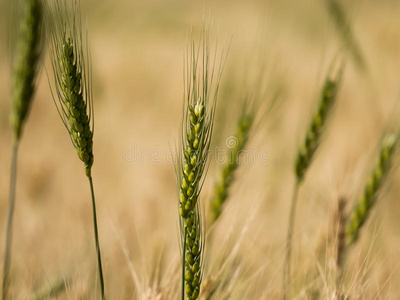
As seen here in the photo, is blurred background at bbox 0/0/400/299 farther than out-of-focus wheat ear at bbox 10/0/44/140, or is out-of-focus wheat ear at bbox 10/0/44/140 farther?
blurred background at bbox 0/0/400/299

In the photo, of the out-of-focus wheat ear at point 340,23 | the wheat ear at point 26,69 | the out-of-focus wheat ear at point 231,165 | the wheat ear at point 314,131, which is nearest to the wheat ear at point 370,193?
the wheat ear at point 314,131

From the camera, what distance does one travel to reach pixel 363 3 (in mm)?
3141

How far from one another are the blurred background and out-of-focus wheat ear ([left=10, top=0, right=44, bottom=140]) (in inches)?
14.9

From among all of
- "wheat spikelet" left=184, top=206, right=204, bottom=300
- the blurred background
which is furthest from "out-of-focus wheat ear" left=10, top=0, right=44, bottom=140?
"wheat spikelet" left=184, top=206, right=204, bottom=300

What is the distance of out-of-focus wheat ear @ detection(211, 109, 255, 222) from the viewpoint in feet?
2.94

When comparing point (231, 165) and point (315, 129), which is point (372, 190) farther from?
point (231, 165)

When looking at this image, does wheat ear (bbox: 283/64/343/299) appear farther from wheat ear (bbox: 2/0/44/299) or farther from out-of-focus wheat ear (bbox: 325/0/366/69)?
wheat ear (bbox: 2/0/44/299)

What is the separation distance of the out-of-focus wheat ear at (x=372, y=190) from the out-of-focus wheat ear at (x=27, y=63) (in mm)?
766

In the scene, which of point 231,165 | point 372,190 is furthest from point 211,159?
point 372,190

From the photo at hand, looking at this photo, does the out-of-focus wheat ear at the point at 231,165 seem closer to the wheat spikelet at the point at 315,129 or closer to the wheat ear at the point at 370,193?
the wheat spikelet at the point at 315,129

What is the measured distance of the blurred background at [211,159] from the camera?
1044mm

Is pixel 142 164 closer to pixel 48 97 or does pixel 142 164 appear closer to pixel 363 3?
pixel 48 97

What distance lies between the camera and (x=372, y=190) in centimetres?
81

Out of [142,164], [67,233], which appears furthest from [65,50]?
[142,164]
